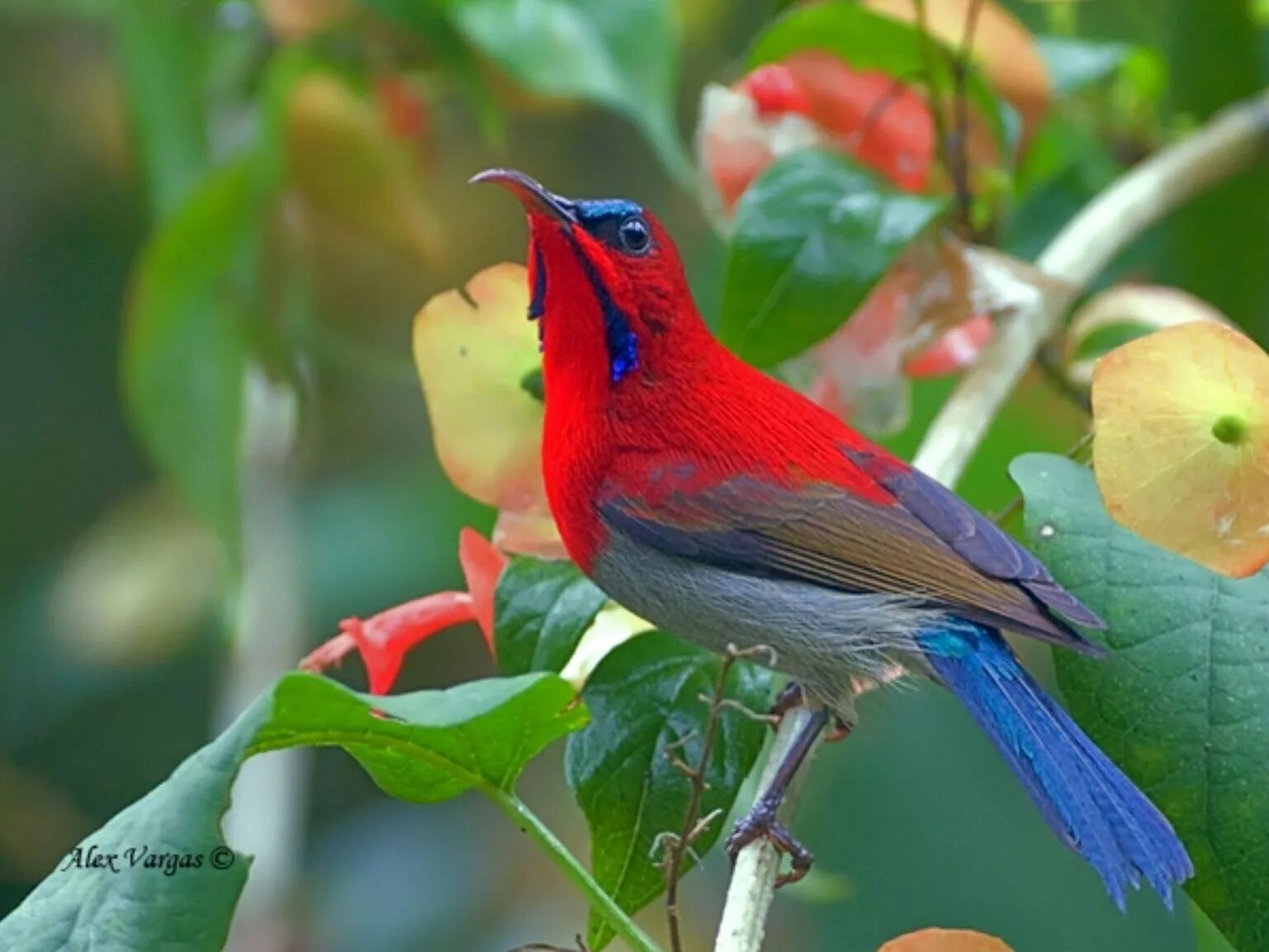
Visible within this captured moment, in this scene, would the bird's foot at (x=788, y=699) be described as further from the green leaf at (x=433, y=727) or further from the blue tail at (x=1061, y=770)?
the green leaf at (x=433, y=727)

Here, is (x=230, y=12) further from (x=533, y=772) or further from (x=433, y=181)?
(x=533, y=772)

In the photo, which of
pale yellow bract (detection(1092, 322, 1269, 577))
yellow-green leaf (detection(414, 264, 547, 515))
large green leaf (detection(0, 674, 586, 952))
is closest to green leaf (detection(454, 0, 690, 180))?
yellow-green leaf (detection(414, 264, 547, 515))

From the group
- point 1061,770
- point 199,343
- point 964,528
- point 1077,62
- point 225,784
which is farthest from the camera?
point 199,343

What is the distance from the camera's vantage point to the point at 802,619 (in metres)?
1.55

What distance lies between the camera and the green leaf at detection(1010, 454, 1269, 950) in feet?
3.59

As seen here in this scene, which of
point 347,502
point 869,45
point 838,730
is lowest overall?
point 347,502

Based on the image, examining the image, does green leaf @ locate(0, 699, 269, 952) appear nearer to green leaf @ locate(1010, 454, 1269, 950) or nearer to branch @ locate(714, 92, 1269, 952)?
branch @ locate(714, 92, 1269, 952)

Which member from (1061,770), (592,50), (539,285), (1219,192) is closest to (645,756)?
(1061,770)

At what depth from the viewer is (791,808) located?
131 cm

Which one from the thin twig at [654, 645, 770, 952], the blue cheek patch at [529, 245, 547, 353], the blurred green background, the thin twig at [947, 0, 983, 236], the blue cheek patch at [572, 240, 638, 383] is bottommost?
the blurred green background

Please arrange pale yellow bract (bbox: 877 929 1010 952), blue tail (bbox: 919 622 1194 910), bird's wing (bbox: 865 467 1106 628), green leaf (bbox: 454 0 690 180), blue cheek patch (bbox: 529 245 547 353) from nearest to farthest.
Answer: pale yellow bract (bbox: 877 929 1010 952)
blue tail (bbox: 919 622 1194 910)
bird's wing (bbox: 865 467 1106 628)
blue cheek patch (bbox: 529 245 547 353)
green leaf (bbox: 454 0 690 180)

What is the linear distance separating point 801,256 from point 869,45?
12.5 inches

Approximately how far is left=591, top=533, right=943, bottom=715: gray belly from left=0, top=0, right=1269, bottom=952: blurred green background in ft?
0.36
